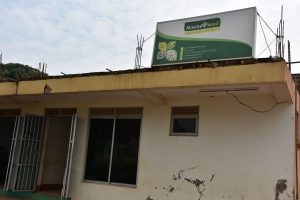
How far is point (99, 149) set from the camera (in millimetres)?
9453

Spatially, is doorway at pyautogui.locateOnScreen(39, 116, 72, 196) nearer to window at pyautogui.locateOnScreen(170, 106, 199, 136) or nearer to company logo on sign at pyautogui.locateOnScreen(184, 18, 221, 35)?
window at pyautogui.locateOnScreen(170, 106, 199, 136)

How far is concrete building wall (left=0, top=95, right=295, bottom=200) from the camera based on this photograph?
6.98 metres

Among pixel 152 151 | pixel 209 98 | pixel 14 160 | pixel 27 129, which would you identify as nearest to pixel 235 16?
pixel 209 98

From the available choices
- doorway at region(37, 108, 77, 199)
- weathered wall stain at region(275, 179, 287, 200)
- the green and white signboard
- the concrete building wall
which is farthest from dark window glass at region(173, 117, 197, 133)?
doorway at region(37, 108, 77, 199)

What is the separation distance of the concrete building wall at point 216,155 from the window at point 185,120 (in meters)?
0.12

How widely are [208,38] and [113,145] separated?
354 centimetres

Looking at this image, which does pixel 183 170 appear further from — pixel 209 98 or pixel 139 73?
pixel 139 73

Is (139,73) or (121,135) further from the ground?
(139,73)

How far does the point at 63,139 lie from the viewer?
1188cm

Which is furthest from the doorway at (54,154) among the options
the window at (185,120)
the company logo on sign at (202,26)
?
the company logo on sign at (202,26)

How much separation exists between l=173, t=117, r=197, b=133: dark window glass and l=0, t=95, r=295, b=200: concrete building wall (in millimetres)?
164

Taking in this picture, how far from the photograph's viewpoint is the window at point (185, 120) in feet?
26.3

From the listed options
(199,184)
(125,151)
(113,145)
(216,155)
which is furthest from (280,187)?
(113,145)

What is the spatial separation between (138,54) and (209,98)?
3470 mm
